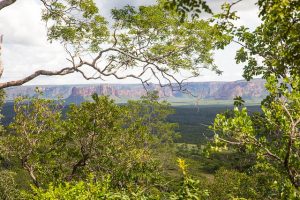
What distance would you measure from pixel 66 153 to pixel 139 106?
1245 inches

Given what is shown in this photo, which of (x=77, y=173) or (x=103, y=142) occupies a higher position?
(x=103, y=142)

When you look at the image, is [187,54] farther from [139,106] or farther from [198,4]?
[139,106]

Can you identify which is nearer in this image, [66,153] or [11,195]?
[66,153]

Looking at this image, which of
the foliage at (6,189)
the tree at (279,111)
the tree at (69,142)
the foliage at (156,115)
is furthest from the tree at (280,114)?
the foliage at (156,115)

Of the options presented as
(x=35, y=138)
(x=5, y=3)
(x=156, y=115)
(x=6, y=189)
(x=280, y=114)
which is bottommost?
(x=6, y=189)

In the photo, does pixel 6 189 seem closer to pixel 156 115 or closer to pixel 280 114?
pixel 280 114

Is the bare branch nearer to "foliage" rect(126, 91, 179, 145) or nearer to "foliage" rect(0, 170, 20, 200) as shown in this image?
"foliage" rect(0, 170, 20, 200)

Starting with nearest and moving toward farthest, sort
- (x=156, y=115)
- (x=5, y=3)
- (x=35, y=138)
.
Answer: (x=5, y=3) → (x=35, y=138) → (x=156, y=115)

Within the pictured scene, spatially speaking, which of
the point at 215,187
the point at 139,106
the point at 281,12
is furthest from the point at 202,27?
→ the point at 139,106

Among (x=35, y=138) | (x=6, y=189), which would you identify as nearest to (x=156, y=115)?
(x=6, y=189)

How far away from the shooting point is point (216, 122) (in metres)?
7.17

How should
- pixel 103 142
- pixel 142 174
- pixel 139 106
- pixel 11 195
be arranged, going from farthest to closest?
pixel 139 106 → pixel 11 195 → pixel 103 142 → pixel 142 174

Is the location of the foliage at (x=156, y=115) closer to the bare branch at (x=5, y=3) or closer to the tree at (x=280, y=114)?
the bare branch at (x=5, y=3)

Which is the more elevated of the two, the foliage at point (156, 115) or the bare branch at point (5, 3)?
the bare branch at point (5, 3)
